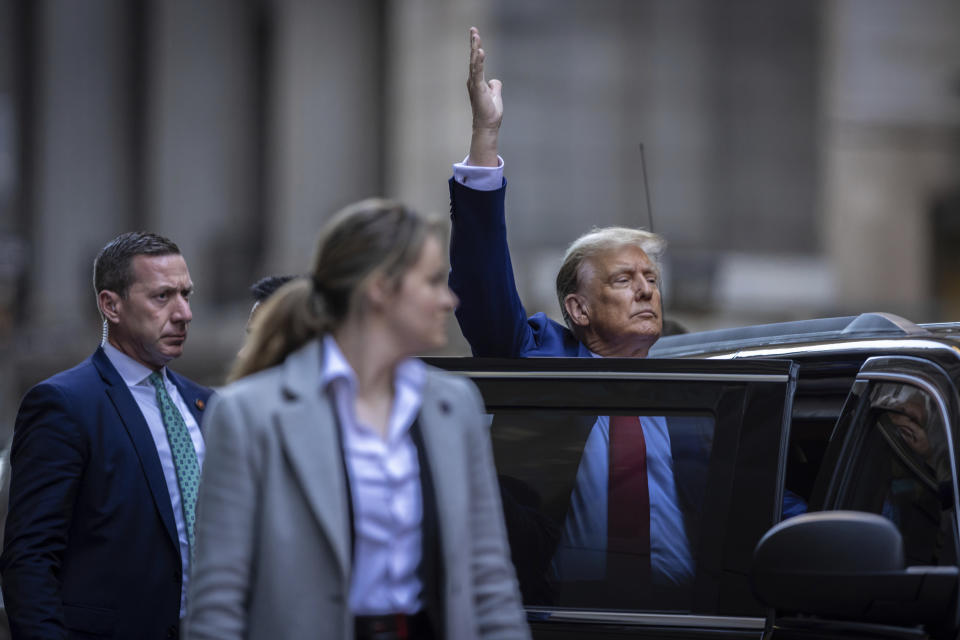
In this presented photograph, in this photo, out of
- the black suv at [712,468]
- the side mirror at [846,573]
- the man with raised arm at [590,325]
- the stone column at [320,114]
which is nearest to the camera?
the side mirror at [846,573]

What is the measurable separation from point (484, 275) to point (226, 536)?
1.74m

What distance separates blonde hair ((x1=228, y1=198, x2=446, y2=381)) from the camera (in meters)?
2.36

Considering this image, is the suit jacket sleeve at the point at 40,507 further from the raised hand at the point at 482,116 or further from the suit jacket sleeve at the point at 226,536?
the raised hand at the point at 482,116

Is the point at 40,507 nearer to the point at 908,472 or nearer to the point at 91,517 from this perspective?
the point at 91,517

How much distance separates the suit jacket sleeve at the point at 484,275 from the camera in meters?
3.84

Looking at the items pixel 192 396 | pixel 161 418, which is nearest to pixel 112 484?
pixel 161 418

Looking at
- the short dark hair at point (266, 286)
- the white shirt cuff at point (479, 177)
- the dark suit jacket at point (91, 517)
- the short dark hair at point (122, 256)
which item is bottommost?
the dark suit jacket at point (91, 517)

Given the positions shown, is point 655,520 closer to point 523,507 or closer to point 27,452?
point 523,507

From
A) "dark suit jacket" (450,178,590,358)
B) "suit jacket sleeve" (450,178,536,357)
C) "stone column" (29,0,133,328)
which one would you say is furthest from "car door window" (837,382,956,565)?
"stone column" (29,0,133,328)

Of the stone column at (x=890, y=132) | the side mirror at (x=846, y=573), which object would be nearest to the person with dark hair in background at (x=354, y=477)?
the side mirror at (x=846, y=573)

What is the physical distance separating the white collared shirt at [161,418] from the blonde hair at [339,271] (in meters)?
1.32

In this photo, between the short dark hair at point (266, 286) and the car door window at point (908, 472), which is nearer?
the car door window at point (908, 472)

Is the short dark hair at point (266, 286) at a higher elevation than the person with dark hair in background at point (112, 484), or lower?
higher

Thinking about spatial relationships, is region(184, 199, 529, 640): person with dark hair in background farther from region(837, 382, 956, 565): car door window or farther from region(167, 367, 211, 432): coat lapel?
region(167, 367, 211, 432): coat lapel
